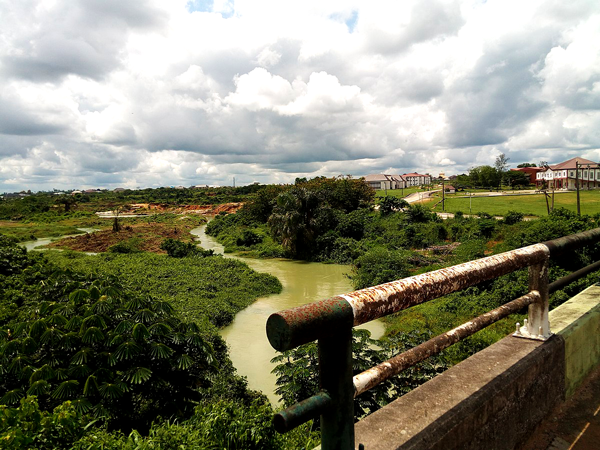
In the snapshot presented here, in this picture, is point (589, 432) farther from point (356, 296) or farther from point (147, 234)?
point (147, 234)

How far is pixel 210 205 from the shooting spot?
80625 millimetres

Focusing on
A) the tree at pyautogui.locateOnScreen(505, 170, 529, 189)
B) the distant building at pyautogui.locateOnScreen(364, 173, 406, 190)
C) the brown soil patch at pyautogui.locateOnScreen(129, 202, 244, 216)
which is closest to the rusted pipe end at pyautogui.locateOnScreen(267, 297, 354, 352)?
the brown soil patch at pyautogui.locateOnScreen(129, 202, 244, 216)

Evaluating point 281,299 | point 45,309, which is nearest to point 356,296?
point 45,309

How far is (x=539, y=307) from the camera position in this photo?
2111 millimetres

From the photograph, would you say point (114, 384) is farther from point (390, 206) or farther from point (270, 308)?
point (390, 206)

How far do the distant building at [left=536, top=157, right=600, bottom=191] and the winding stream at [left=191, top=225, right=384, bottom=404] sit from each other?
2109 inches

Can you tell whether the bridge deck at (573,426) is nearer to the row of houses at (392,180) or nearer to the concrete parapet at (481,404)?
the concrete parapet at (481,404)

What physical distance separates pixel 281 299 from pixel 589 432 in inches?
Result: 595

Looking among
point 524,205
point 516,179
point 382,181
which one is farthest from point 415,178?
point 524,205

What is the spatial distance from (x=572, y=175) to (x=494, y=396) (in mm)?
81209

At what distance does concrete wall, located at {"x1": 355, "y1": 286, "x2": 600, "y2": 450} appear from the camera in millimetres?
1410

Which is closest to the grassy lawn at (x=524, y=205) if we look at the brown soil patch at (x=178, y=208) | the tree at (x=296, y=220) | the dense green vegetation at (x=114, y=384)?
the tree at (x=296, y=220)

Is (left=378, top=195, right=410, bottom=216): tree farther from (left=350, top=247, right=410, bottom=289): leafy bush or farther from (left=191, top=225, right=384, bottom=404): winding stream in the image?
(left=350, top=247, right=410, bottom=289): leafy bush

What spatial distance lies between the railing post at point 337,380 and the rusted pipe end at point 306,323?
44mm
